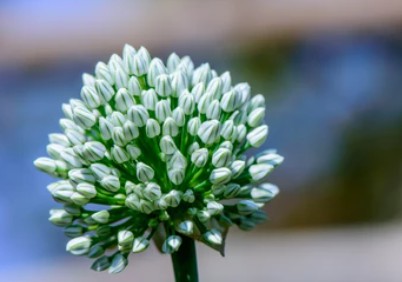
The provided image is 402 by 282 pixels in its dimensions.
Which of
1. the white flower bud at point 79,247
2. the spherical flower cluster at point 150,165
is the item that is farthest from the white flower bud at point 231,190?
the white flower bud at point 79,247

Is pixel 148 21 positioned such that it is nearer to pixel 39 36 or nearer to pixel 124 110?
pixel 39 36

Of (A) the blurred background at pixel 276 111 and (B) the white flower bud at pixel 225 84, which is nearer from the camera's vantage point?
(B) the white flower bud at pixel 225 84

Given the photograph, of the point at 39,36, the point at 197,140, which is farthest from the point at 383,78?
the point at 197,140

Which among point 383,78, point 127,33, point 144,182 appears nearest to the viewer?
point 144,182

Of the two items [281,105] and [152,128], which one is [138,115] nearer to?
[152,128]

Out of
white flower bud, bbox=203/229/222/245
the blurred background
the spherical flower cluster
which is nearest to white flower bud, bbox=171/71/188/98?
the spherical flower cluster

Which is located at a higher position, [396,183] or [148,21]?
[148,21]

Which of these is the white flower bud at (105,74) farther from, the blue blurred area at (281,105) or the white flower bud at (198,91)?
the blue blurred area at (281,105)
